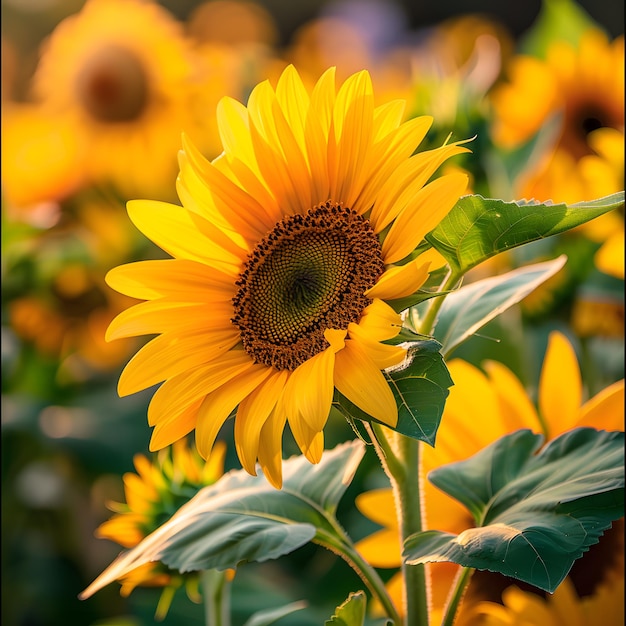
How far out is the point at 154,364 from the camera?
1.30ft

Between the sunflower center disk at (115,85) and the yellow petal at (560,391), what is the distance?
3.06 ft

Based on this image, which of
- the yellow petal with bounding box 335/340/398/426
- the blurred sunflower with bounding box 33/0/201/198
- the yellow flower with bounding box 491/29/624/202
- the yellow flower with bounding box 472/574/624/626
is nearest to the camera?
the yellow petal with bounding box 335/340/398/426

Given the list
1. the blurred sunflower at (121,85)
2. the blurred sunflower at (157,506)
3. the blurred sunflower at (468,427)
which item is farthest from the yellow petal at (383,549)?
the blurred sunflower at (121,85)

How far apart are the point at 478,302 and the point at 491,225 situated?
0.09 m

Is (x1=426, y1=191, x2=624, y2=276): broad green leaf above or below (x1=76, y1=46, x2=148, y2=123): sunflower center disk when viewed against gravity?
below

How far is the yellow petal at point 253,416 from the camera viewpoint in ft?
1.24

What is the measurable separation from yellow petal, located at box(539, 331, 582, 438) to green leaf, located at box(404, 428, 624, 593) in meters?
0.05

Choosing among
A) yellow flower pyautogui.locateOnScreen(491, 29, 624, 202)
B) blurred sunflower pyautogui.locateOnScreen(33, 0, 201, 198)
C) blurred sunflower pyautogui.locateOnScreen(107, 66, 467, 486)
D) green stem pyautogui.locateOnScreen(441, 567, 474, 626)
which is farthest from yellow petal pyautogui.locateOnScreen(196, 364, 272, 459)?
blurred sunflower pyautogui.locateOnScreen(33, 0, 201, 198)

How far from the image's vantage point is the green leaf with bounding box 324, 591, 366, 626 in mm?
398

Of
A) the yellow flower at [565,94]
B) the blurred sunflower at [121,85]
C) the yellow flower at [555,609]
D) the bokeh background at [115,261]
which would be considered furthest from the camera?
the blurred sunflower at [121,85]

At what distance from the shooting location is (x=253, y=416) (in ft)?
1.26

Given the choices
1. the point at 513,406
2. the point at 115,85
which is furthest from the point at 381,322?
the point at 115,85

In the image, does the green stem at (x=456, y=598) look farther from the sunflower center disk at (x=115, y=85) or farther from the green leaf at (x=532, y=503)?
the sunflower center disk at (x=115, y=85)

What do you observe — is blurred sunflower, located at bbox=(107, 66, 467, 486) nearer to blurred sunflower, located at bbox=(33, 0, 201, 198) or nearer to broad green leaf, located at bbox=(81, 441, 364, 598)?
broad green leaf, located at bbox=(81, 441, 364, 598)
